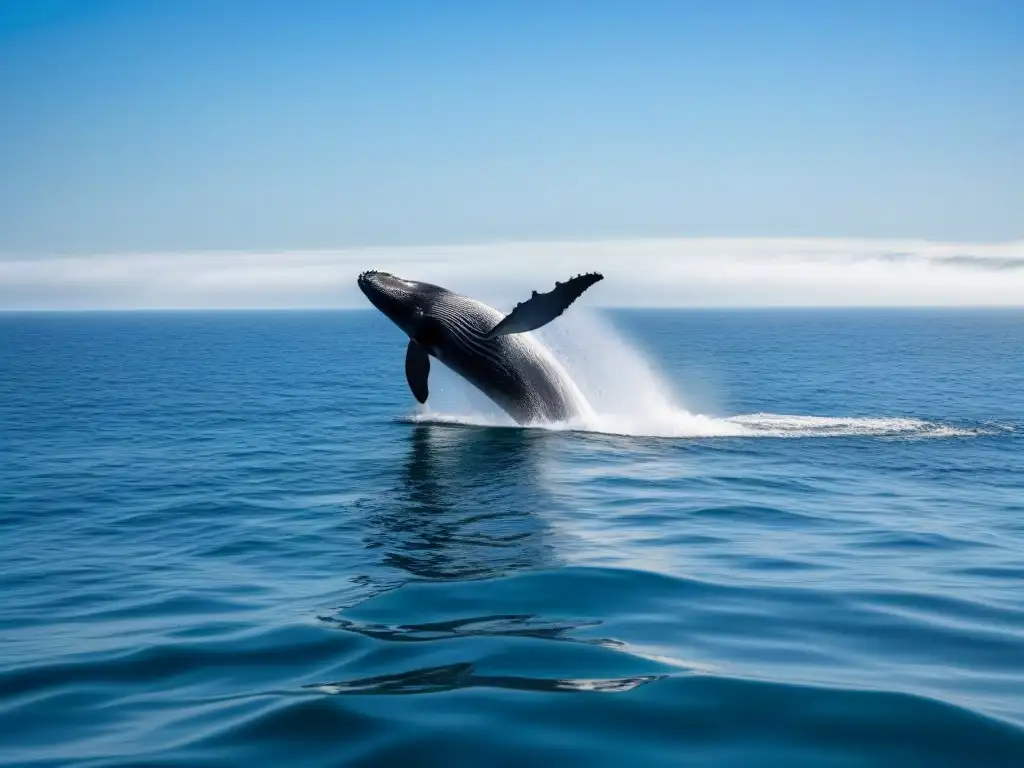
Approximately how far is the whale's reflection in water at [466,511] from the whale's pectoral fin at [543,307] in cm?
233

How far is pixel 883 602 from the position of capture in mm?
8641

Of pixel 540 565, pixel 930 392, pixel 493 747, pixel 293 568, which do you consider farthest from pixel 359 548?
pixel 930 392

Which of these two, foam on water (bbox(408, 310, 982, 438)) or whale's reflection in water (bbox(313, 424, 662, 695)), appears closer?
whale's reflection in water (bbox(313, 424, 662, 695))

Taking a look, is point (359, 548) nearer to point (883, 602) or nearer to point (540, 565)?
point (540, 565)

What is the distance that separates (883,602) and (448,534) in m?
5.14

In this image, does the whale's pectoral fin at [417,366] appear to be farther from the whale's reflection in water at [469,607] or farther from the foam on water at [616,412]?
the whale's reflection in water at [469,607]

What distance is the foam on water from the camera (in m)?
21.9

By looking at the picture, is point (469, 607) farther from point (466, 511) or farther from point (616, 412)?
point (616, 412)

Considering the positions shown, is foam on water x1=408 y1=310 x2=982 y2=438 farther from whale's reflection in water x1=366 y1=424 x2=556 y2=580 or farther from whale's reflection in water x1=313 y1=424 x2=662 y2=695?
whale's reflection in water x1=313 y1=424 x2=662 y2=695

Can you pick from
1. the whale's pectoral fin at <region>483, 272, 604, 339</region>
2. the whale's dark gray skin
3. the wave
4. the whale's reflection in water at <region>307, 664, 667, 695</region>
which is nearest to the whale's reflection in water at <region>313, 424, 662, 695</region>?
the whale's reflection in water at <region>307, 664, 667, 695</region>

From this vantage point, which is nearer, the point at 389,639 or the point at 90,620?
the point at 389,639

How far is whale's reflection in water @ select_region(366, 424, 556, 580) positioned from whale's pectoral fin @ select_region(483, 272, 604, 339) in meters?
2.33

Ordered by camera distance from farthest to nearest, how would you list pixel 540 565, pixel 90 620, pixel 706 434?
pixel 706 434 → pixel 540 565 → pixel 90 620

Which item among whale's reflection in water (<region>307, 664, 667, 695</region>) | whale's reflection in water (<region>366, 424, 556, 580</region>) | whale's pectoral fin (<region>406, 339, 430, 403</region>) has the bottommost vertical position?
whale's reflection in water (<region>366, 424, 556, 580</region>)
